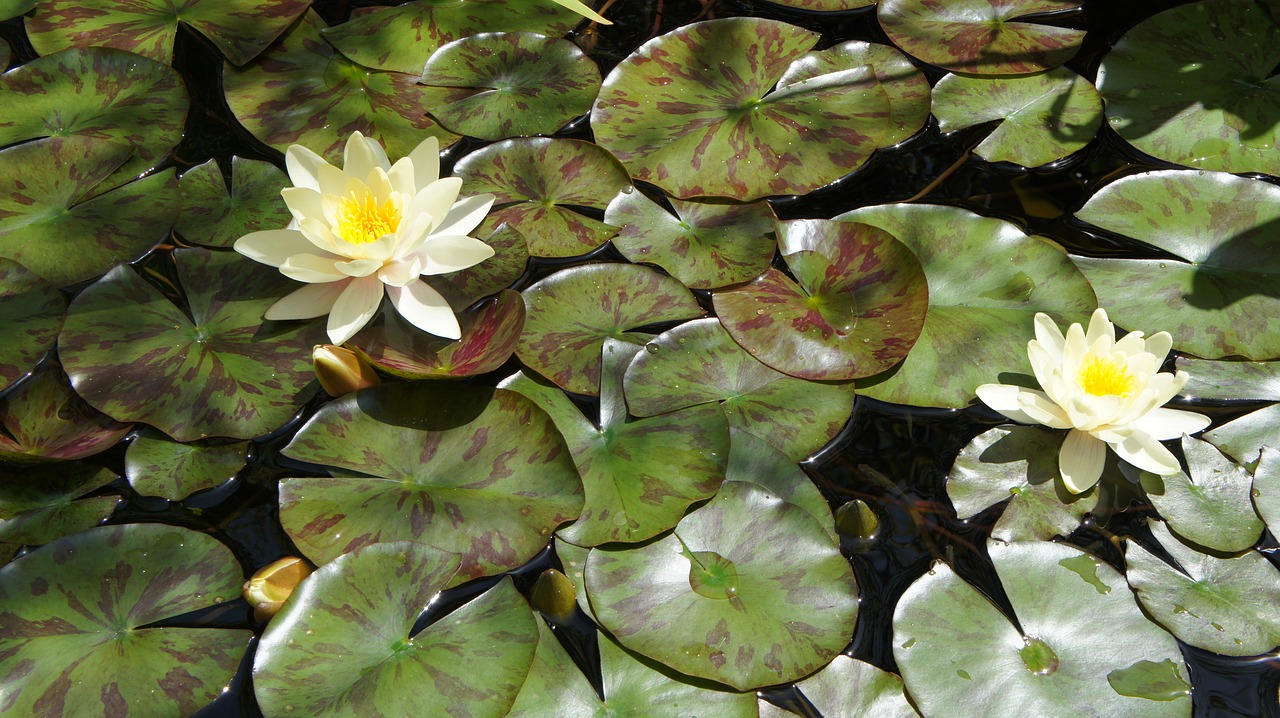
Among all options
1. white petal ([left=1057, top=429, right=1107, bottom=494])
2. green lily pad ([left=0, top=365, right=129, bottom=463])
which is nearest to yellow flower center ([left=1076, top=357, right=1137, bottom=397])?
white petal ([left=1057, top=429, right=1107, bottom=494])

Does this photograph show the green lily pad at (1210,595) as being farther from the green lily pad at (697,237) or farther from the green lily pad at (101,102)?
the green lily pad at (101,102)

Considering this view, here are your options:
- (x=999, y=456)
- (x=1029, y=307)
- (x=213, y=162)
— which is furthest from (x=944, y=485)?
(x=213, y=162)

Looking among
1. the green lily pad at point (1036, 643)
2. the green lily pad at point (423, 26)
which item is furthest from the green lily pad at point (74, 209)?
the green lily pad at point (1036, 643)

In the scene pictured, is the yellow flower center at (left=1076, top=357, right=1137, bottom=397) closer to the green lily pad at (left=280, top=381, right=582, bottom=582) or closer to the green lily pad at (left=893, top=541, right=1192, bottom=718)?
the green lily pad at (left=893, top=541, right=1192, bottom=718)

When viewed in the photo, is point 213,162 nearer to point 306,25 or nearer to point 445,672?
point 306,25

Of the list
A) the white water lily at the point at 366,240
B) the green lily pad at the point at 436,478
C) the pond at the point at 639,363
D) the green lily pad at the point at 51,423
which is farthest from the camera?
the white water lily at the point at 366,240

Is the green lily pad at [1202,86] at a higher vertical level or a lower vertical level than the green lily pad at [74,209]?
higher

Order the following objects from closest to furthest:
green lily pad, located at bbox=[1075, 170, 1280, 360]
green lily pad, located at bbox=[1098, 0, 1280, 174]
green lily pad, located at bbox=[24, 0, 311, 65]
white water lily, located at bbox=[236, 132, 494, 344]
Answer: white water lily, located at bbox=[236, 132, 494, 344]
green lily pad, located at bbox=[1075, 170, 1280, 360]
green lily pad, located at bbox=[1098, 0, 1280, 174]
green lily pad, located at bbox=[24, 0, 311, 65]
